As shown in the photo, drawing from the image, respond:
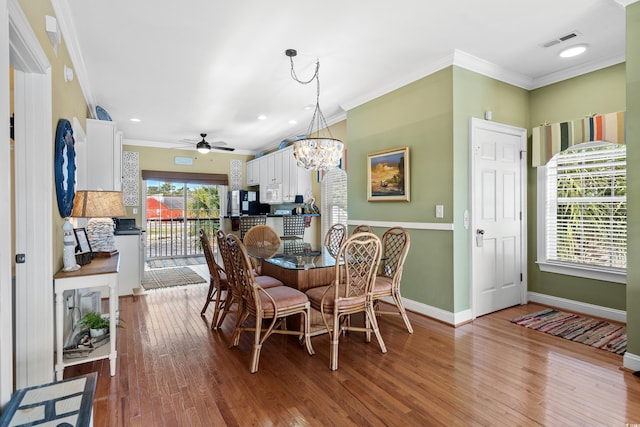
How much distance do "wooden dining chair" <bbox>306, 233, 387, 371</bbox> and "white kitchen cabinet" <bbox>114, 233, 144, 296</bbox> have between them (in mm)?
3153

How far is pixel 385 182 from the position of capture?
422 centimetres

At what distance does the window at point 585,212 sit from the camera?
3469 mm

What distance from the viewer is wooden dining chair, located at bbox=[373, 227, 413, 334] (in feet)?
10.0

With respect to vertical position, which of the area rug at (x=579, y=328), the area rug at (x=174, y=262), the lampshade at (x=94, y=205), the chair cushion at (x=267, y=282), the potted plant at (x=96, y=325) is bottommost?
the area rug at (x=579, y=328)

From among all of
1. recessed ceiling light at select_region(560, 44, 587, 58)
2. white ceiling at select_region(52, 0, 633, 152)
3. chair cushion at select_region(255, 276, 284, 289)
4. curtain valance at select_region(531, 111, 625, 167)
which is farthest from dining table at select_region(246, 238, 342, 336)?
recessed ceiling light at select_region(560, 44, 587, 58)

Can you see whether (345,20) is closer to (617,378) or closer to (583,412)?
(583,412)

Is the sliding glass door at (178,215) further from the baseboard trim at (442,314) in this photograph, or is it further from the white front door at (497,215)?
the white front door at (497,215)

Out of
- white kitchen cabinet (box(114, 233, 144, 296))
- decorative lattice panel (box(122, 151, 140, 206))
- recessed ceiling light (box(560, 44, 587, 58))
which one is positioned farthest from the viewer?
decorative lattice panel (box(122, 151, 140, 206))

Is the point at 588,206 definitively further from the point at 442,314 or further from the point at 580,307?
the point at 442,314

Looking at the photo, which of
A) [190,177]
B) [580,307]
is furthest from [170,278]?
[580,307]

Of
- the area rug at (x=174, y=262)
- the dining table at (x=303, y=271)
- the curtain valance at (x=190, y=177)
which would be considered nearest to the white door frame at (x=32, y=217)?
the dining table at (x=303, y=271)

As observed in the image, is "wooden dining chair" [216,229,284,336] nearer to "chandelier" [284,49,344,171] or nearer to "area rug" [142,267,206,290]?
"chandelier" [284,49,344,171]

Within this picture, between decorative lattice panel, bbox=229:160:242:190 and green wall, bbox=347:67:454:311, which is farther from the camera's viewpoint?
decorative lattice panel, bbox=229:160:242:190

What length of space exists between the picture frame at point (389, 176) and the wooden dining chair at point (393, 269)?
468 millimetres
